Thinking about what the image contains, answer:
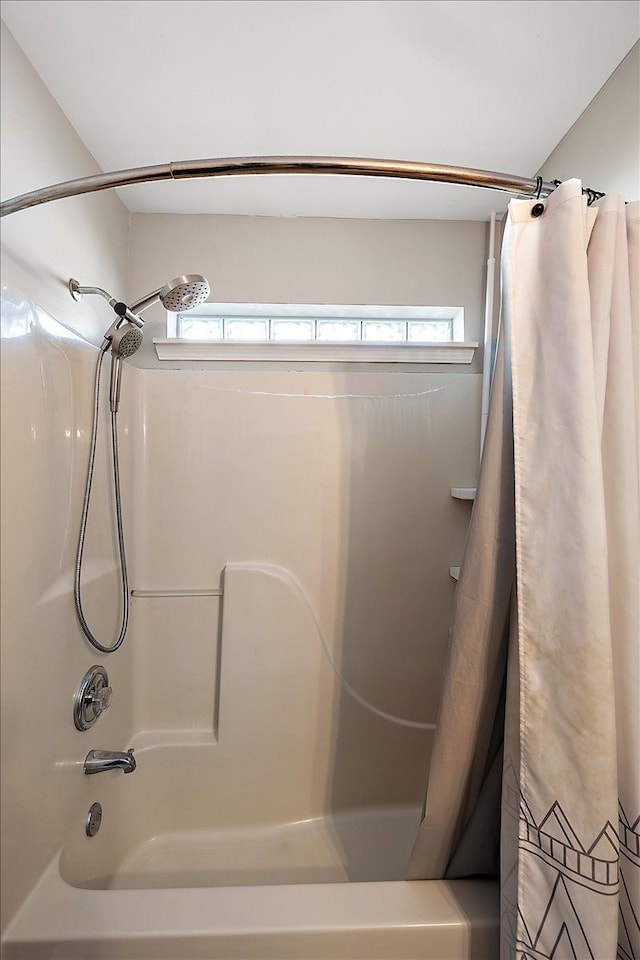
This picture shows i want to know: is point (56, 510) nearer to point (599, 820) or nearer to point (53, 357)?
point (53, 357)

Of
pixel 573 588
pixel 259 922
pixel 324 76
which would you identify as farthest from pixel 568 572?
pixel 324 76

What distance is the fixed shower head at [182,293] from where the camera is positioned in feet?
4.56

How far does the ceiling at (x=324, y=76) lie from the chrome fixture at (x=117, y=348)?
1.47 feet

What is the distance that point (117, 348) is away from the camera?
1486 mm

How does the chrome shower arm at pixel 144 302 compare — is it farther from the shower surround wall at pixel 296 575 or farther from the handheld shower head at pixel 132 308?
the shower surround wall at pixel 296 575

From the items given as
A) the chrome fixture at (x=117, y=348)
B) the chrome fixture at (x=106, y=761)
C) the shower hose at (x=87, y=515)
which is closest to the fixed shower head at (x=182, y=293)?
the chrome fixture at (x=117, y=348)

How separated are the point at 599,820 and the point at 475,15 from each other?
1.52 m

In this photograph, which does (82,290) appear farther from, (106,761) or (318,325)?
(106,761)

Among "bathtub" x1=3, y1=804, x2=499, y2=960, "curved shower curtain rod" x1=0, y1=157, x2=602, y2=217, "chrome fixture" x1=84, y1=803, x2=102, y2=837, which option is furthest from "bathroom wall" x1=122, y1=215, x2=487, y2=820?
"curved shower curtain rod" x1=0, y1=157, x2=602, y2=217

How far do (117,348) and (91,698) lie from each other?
908mm

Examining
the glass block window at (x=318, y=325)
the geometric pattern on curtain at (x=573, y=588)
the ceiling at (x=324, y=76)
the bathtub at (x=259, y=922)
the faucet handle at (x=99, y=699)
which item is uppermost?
the ceiling at (x=324, y=76)

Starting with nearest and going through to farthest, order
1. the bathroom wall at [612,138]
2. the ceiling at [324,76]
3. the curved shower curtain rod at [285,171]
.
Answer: the curved shower curtain rod at [285,171] → the ceiling at [324,76] → the bathroom wall at [612,138]

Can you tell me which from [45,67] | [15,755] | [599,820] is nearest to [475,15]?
[45,67]

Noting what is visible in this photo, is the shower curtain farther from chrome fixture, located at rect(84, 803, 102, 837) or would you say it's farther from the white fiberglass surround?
chrome fixture, located at rect(84, 803, 102, 837)
